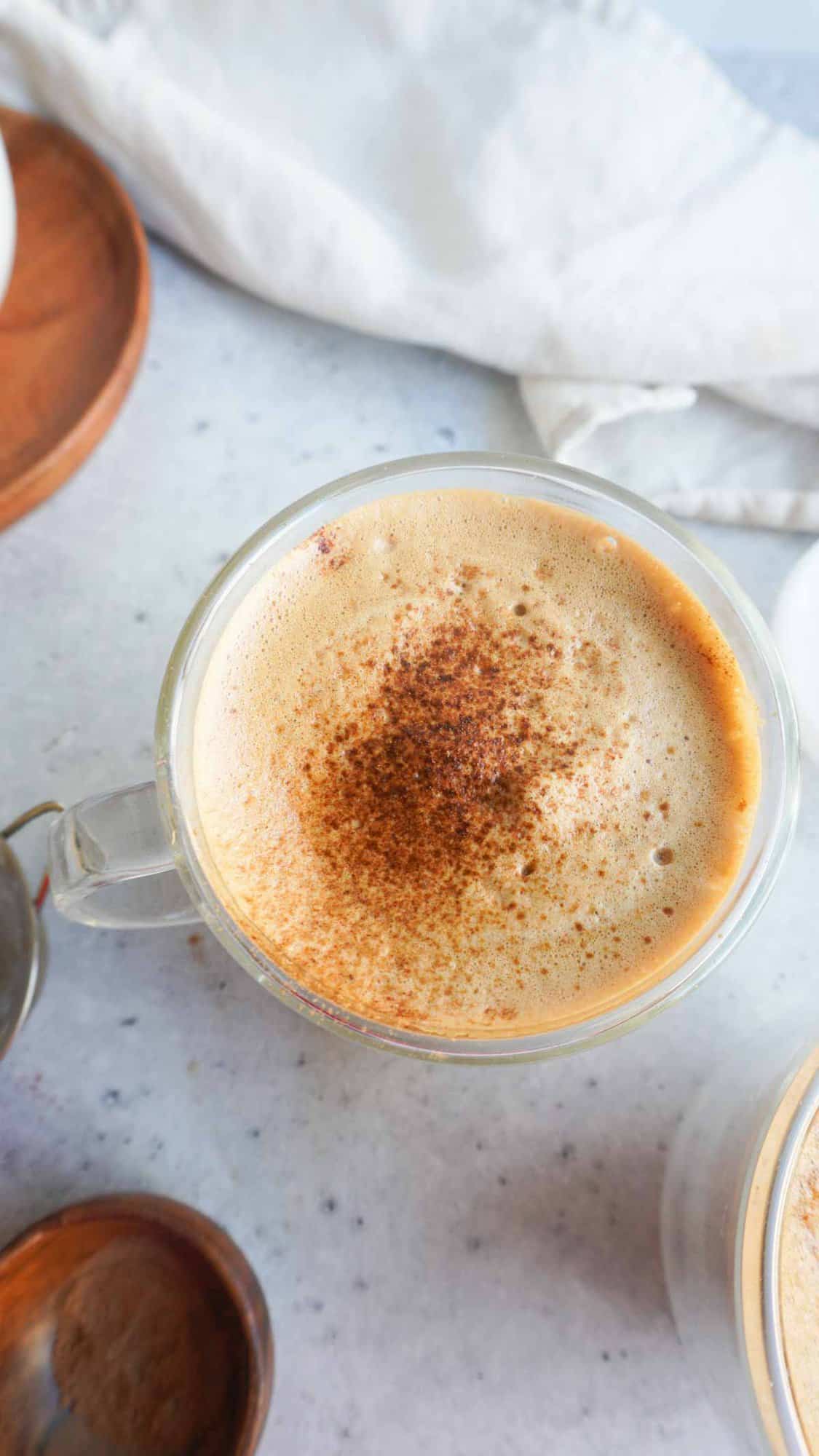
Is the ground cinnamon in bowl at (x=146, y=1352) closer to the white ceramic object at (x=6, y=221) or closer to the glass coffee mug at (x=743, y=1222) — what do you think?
the glass coffee mug at (x=743, y=1222)

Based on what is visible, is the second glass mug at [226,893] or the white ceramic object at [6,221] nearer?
the second glass mug at [226,893]

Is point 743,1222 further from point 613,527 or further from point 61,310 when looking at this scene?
point 61,310

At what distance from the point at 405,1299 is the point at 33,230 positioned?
0.92m

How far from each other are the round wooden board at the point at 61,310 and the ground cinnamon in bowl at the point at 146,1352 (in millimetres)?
580

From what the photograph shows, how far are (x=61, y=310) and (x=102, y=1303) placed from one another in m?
0.77

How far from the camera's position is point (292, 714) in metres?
0.74

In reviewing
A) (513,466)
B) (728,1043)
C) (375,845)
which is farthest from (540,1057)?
(513,466)

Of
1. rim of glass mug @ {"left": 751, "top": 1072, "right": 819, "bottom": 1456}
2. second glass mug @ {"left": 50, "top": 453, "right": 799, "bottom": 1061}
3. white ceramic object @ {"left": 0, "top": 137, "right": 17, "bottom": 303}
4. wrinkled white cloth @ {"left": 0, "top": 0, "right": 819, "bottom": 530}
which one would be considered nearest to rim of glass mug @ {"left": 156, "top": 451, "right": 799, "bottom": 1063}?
second glass mug @ {"left": 50, "top": 453, "right": 799, "bottom": 1061}

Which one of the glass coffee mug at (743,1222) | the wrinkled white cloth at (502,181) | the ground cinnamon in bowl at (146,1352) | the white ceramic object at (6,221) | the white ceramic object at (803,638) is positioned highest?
the white ceramic object at (6,221)

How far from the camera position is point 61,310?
97cm

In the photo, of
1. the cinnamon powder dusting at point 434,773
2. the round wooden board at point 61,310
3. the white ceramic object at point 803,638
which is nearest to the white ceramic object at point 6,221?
the round wooden board at point 61,310

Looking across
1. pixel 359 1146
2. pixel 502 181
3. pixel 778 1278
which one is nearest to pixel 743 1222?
pixel 778 1278

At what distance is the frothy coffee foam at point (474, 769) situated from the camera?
716 mm

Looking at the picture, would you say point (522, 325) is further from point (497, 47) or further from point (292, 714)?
point (292, 714)
